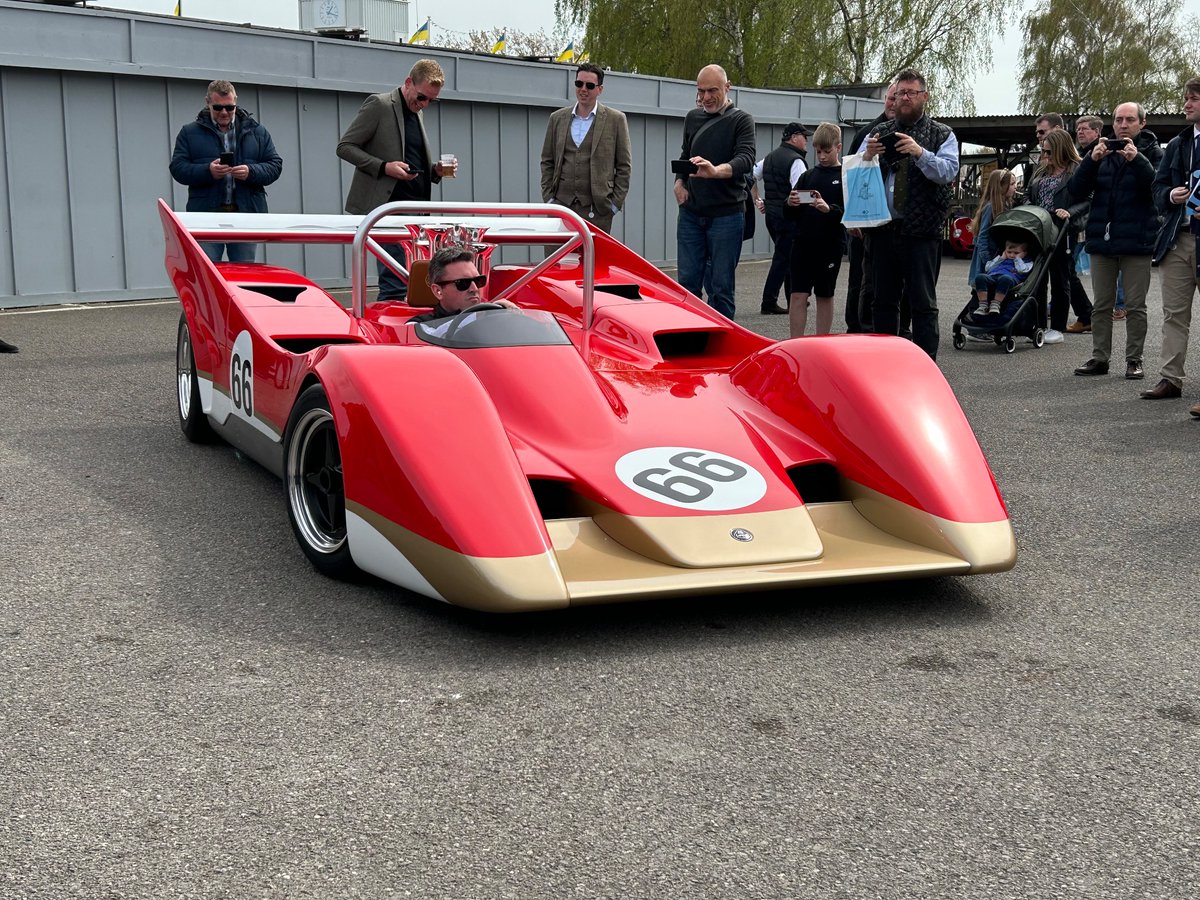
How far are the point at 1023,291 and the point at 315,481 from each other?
757 centimetres

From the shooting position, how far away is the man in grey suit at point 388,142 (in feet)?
26.8

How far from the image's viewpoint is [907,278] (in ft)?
24.3

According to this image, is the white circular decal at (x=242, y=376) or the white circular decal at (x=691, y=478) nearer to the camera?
the white circular decal at (x=691, y=478)

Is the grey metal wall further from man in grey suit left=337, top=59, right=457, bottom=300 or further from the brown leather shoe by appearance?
the brown leather shoe

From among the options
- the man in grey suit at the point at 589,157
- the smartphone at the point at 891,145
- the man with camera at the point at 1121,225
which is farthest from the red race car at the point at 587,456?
the man with camera at the point at 1121,225

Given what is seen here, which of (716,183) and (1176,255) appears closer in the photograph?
(1176,255)

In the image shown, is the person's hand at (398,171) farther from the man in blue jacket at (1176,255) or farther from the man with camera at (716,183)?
the man in blue jacket at (1176,255)

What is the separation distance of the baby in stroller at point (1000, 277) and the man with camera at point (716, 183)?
2.75 m

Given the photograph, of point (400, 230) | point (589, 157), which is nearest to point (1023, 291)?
point (589, 157)

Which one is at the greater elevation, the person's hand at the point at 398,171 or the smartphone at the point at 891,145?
the smartphone at the point at 891,145

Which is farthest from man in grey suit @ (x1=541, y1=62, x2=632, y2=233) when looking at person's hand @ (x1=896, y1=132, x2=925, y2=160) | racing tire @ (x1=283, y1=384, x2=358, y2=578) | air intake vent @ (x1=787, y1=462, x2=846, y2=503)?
racing tire @ (x1=283, y1=384, x2=358, y2=578)

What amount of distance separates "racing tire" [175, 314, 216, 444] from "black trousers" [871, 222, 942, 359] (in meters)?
3.63

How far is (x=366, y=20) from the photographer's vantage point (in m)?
16.0

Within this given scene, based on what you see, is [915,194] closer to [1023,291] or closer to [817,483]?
[817,483]
